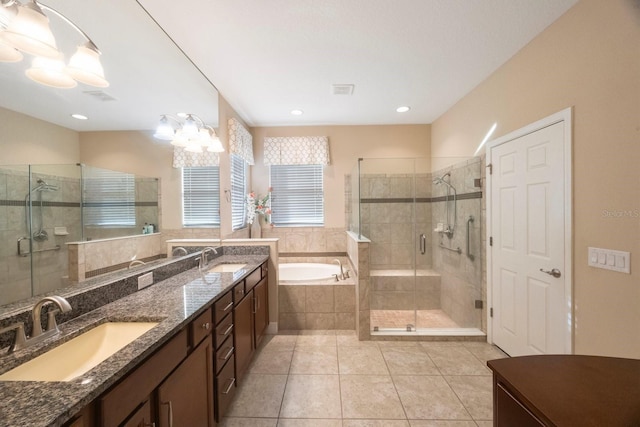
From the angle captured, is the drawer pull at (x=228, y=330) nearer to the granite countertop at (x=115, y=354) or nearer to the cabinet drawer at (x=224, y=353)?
the cabinet drawer at (x=224, y=353)

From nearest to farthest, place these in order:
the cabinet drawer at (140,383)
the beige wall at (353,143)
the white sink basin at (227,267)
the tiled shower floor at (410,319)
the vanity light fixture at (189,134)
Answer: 1. the cabinet drawer at (140,383)
2. the vanity light fixture at (189,134)
3. the white sink basin at (227,267)
4. the tiled shower floor at (410,319)
5. the beige wall at (353,143)

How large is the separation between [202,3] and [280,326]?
3.02 meters

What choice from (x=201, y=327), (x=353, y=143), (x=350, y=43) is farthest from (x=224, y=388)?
(x=353, y=143)

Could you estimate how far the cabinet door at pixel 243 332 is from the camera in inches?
74.4

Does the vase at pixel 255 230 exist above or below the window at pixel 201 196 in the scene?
below

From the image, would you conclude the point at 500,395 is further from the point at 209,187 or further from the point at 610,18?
the point at 209,187

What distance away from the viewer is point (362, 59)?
226 cm

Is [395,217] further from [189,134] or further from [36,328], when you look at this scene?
[36,328]

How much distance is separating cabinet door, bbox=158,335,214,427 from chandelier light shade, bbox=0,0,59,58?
144 cm

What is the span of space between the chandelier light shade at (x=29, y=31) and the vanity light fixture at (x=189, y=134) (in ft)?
2.86

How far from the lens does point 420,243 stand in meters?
3.53

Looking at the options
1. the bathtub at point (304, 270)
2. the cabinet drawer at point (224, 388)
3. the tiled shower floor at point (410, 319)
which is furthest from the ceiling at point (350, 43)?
the tiled shower floor at point (410, 319)

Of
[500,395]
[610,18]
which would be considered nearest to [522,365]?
[500,395]

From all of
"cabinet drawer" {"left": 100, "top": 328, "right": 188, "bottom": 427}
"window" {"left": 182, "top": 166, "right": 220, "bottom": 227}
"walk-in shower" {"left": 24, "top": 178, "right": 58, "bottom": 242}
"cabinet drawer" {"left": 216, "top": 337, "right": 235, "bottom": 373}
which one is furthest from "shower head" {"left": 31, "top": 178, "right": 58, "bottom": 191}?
"cabinet drawer" {"left": 216, "top": 337, "right": 235, "bottom": 373}
